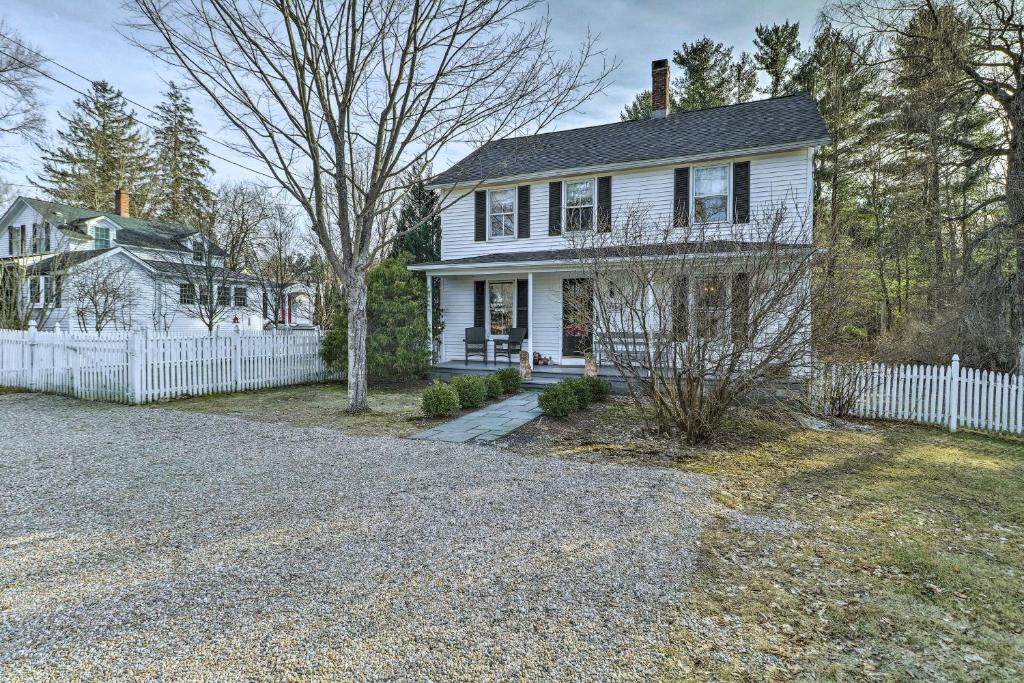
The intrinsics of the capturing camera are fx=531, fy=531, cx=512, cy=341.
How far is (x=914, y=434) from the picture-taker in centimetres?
783

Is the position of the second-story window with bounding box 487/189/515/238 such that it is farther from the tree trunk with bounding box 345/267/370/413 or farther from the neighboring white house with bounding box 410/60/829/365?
the tree trunk with bounding box 345/267/370/413

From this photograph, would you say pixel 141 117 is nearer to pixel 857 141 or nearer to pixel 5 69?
pixel 5 69

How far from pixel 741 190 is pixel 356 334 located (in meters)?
9.21

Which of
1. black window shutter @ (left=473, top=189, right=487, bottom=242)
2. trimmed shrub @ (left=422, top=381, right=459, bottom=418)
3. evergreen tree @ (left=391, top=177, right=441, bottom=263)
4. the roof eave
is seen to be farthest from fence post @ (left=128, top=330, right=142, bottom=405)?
evergreen tree @ (left=391, top=177, right=441, bottom=263)

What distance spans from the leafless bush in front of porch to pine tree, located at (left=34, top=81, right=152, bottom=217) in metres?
36.7

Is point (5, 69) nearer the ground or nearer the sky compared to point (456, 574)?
nearer the sky

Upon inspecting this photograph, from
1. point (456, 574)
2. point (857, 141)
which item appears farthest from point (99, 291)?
point (857, 141)

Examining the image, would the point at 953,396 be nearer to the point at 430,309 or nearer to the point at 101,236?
the point at 430,309

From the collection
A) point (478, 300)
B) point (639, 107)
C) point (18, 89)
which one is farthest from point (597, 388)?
point (639, 107)

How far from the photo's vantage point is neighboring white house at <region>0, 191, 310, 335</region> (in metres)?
19.2

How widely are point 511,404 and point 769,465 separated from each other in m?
4.83

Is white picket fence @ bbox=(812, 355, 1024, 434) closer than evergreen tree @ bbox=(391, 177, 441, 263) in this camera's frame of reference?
Yes

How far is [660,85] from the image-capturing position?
15891 millimetres

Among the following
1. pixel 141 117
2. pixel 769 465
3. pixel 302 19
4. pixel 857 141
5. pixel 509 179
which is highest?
pixel 141 117
